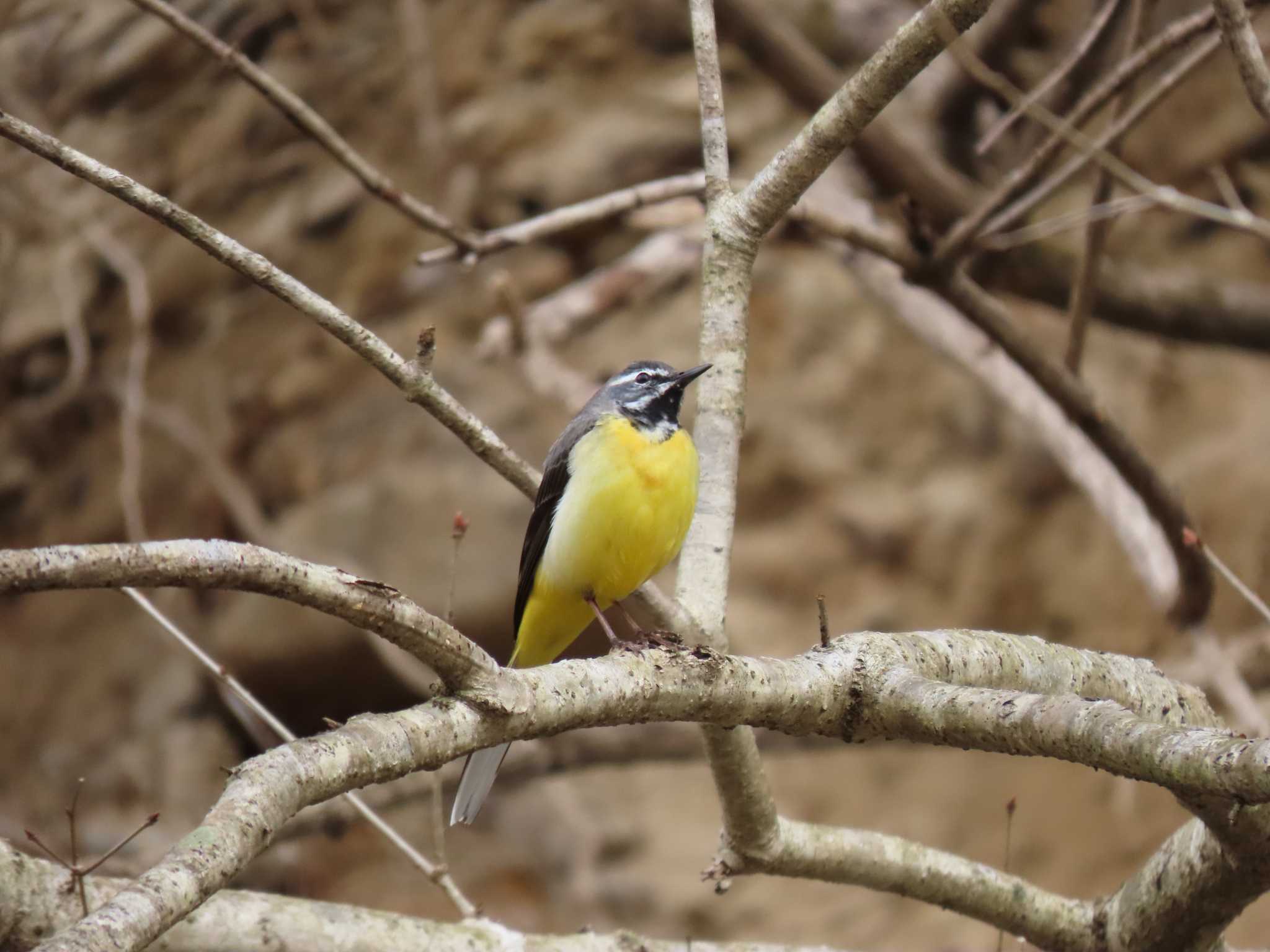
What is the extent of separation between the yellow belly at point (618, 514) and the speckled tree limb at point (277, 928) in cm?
105

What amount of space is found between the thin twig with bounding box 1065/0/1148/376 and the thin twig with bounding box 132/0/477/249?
2487 millimetres

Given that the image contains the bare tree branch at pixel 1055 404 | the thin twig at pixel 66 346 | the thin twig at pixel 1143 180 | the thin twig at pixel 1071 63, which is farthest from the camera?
the thin twig at pixel 66 346

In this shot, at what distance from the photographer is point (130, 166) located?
9.66 meters

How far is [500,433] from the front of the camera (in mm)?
8547

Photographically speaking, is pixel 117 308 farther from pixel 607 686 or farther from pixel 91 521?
pixel 607 686

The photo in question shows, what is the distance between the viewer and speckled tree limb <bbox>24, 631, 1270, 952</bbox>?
1759mm

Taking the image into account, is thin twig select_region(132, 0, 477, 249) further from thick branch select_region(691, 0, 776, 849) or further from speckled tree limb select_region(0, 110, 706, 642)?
speckled tree limb select_region(0, 110, 706, 642)

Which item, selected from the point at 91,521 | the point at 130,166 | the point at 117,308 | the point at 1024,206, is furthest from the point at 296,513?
the point at 1024,206

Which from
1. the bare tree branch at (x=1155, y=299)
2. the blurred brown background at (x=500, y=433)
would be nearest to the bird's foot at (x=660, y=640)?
the bare tree branch at (x=1155, y=299)

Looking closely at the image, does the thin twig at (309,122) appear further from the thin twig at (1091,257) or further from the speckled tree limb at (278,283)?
the thin twig at (1091,257)

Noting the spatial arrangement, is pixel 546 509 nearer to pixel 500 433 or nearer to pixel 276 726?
pixel 276 726

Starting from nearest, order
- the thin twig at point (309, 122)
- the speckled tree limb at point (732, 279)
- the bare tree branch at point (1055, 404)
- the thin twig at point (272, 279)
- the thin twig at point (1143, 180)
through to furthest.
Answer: the thin twig at point (272, 279) < the speckled tree limb at point (732, 279) < the thin twig at point (309, 122) < the thin twig at point (1143, 180) < the bare tree branch at point (1055, 404)

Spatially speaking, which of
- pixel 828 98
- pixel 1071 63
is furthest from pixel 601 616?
pixel 828 98

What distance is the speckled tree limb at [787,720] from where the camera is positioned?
176 centimetres
